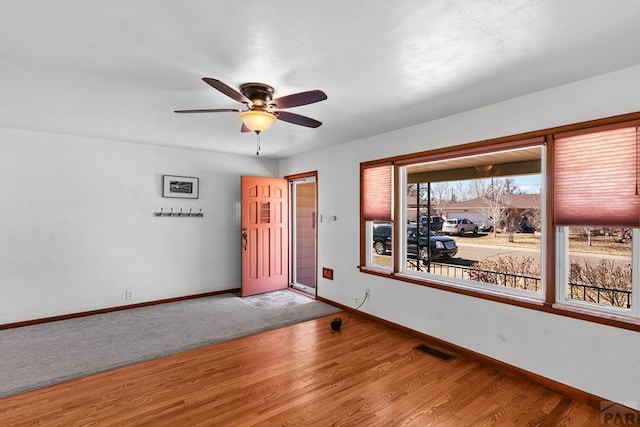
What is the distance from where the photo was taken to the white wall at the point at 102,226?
3.89 metres

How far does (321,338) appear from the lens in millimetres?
3580

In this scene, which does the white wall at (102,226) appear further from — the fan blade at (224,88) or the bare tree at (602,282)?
the bare tree at (602,282)

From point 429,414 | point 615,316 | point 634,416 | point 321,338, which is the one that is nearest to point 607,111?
point 615,316

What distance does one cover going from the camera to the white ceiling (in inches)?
62.9

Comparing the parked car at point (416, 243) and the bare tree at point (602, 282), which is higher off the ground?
the parked car at point (416, 243)

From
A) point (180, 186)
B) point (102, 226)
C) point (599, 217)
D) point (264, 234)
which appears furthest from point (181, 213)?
point (599, 217)

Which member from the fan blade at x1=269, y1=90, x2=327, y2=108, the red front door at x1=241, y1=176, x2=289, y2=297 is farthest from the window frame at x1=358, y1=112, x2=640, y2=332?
the red front door at x1=241, y1=176, x2=289, y2=297

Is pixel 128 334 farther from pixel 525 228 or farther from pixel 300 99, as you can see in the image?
pixel 525 228

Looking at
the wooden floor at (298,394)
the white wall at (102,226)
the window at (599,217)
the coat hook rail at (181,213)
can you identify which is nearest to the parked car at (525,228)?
the window at (599,217)

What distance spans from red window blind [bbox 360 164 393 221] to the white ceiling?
1.03 m

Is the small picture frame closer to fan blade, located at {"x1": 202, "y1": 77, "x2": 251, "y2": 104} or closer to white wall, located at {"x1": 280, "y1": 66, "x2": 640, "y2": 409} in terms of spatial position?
white wall, located at {"x1": 280, "y1": 66, "x2": 640, "y2": 409}

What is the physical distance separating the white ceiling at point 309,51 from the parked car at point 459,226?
3.90 ft

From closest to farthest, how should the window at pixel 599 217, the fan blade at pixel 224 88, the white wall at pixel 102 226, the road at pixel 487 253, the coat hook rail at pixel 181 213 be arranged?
the fan blade at pixel 224 88, the window at pixel 599 217, the road at pixel 487 253, the white wall at pixel 102 226, the coat hook rail at pixel 181 213

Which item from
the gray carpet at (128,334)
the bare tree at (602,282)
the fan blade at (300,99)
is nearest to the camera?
the fan blade at (300,99)
